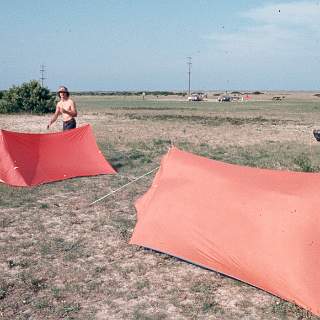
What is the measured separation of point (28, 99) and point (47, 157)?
29.3 m

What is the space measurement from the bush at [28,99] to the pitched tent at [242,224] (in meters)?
33.1

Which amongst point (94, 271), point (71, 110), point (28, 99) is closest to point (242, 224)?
point (94, 271)

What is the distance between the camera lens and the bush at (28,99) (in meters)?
37.8

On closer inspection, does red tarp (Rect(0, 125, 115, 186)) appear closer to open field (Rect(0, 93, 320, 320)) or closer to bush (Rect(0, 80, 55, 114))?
open field (Rect(0, 93, 320, 320))

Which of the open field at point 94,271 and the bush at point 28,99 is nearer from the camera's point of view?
the open field at point 94,271

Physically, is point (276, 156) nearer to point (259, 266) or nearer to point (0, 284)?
point (259, 266)

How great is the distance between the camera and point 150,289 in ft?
17.5

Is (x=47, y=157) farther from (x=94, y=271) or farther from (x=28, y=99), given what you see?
(x=28, y=99)

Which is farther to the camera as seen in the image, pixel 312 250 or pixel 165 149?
pixel 165 149

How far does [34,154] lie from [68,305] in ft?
19.4

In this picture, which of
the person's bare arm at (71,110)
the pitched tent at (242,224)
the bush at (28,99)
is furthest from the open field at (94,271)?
the bush at (28,99)

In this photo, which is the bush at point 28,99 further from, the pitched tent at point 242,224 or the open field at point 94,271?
the pitched tent at point 242,224

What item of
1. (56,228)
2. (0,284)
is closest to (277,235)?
(0,284)

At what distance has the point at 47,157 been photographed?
34.1 feet
